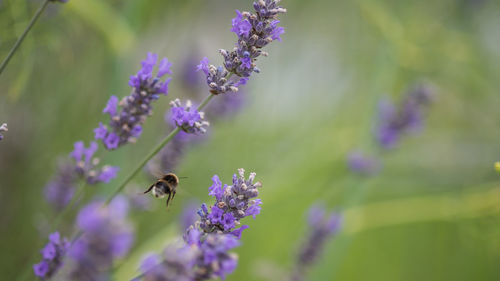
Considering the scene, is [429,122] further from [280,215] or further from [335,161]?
[280,215]

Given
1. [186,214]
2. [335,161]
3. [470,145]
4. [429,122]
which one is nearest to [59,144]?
[186,214]

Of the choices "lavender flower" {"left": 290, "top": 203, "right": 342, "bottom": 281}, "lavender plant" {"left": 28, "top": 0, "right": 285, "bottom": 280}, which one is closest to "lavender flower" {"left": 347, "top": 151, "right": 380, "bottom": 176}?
"lavender flower" {"left": 290, "top": 203, "right": 342, "bottom": 281}

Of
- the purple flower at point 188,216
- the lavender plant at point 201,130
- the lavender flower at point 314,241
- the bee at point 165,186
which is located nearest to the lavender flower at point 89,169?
the lavender plant at point 201,130

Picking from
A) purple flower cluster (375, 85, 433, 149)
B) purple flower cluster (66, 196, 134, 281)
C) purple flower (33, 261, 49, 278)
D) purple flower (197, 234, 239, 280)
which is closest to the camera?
purple flower cluster (66, 196, 134, 281)

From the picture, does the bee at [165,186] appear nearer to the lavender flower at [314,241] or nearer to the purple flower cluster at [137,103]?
the purple flower cluster at [137,103]

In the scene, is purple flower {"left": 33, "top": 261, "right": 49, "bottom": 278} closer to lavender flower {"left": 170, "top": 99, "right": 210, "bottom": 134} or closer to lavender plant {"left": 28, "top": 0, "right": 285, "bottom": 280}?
lavender plant {"left": 28, "top": 0, "right": 285, "bottom": 280}

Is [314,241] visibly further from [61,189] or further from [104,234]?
[104,234]
